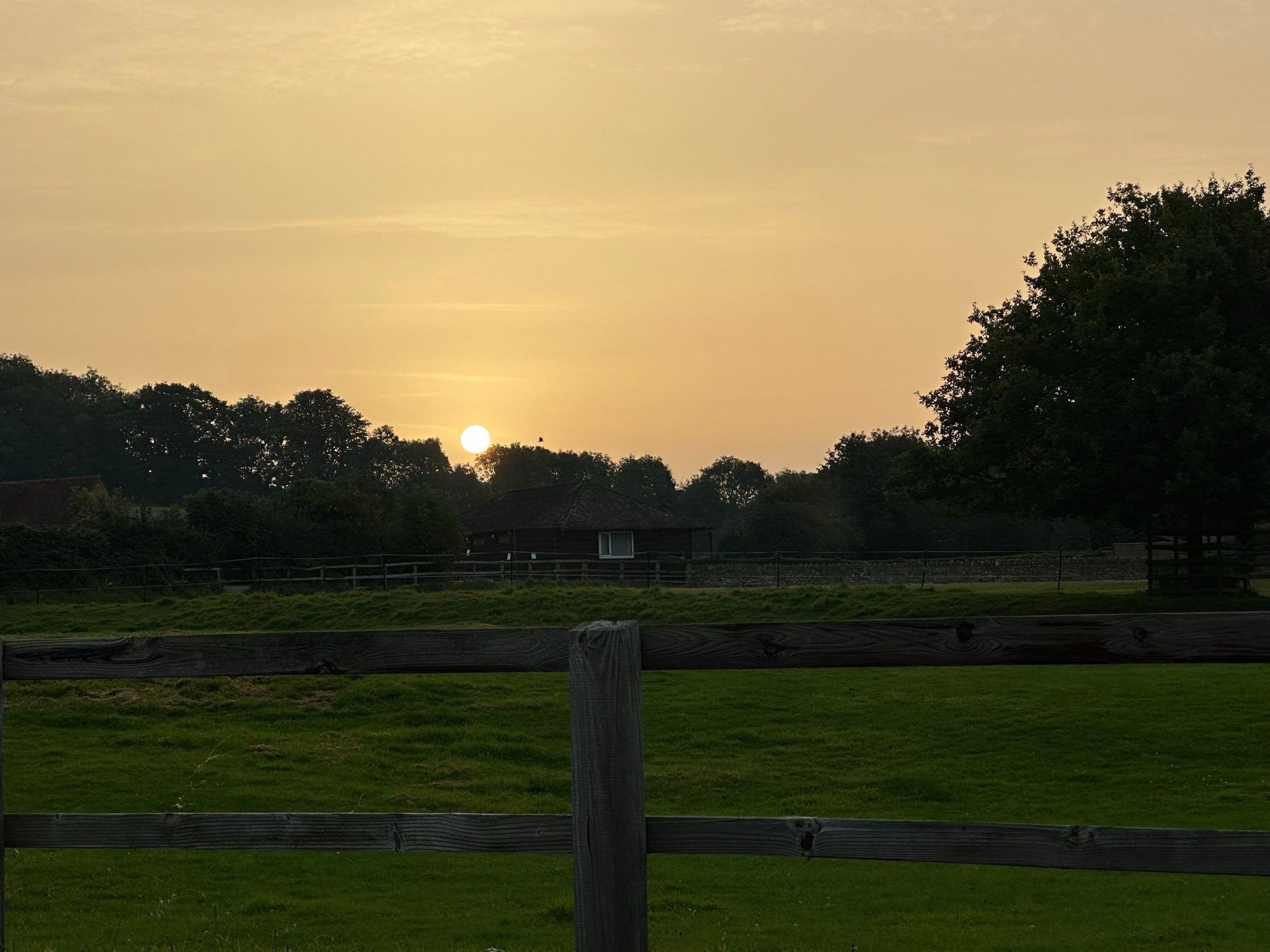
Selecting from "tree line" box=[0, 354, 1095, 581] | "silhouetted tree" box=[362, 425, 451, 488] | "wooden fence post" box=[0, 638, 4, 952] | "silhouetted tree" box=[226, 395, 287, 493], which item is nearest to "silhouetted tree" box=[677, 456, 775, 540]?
"tree line" box=[0, 354, 1095, 581]

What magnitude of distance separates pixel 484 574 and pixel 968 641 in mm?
46763

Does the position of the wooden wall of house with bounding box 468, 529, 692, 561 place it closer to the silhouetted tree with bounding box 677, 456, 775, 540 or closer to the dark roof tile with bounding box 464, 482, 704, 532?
the dark roof tile with bounding box 464, 482, 704, 532

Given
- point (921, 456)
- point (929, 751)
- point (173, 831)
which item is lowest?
point (929, 751)

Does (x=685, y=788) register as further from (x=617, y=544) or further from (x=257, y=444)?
(x=257, y=444)

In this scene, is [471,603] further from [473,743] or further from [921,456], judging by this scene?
[473,743]

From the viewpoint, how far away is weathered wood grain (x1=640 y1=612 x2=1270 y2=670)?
12.0ft

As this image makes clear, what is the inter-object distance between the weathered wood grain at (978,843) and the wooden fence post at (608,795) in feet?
0.38

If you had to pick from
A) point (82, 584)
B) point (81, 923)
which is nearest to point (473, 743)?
point (81, 923)

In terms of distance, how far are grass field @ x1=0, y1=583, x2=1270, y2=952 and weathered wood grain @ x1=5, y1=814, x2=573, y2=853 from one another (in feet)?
9.67

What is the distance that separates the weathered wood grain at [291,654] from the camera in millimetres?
4008

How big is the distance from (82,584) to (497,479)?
95924 mm

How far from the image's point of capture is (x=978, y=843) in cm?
361

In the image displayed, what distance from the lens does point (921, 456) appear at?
3969 centimetres

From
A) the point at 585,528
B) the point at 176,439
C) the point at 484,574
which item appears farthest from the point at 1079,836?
the point at 176,439
